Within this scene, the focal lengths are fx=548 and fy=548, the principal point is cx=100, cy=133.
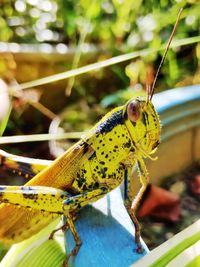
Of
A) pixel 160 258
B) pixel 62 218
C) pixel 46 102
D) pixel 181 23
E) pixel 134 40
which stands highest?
pixel 46 102

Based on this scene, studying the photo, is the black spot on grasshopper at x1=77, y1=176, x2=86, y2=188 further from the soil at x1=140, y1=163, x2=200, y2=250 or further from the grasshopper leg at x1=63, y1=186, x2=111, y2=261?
the soil at x1=140, y1=163, x2=200, y2=250

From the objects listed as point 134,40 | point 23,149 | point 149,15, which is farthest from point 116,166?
point 23,149

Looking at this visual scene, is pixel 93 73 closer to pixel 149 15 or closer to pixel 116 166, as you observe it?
pixel 149 15

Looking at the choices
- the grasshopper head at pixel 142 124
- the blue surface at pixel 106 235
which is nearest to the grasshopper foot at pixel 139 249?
the blue surface at pixel 106 235

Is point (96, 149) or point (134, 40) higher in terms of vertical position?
point (134, 40)

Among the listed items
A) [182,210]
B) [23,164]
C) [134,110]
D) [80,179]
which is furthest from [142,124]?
[182,210]

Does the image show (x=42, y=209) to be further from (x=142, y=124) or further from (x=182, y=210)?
(x=182, y=210)

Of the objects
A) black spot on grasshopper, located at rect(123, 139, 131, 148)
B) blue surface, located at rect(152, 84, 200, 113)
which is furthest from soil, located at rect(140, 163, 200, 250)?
black spot on grasshopper, located at rect(123, 139, 131, 148)
